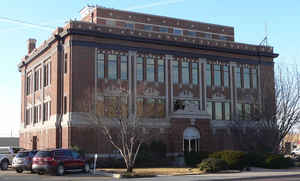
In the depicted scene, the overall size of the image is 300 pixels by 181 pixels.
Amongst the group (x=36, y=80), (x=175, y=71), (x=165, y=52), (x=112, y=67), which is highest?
(x=165, y=52)

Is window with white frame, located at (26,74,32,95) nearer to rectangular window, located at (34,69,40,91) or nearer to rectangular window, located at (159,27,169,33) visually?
rectangular window, located at (34,69,40,91)

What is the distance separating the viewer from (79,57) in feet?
143

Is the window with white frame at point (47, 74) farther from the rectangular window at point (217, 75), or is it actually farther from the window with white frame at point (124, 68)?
the rectangular window at point (217, 75)

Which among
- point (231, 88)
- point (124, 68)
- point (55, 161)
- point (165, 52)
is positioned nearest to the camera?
point (55, 161)

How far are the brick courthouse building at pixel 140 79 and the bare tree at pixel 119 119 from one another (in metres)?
0.93

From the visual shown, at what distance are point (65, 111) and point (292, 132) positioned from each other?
24300mm

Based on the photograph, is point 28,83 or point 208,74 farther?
point 28,83

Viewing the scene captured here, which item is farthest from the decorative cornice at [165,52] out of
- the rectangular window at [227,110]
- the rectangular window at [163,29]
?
the rectangular window at [163,29]

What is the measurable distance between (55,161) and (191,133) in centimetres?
2055

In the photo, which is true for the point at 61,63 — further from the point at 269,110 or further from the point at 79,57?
the point at 269,110

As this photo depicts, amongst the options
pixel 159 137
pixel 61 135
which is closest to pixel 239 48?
pixel 159 137

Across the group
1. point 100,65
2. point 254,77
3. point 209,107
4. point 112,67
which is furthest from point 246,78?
point 100,65

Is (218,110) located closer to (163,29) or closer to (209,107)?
(209,107)

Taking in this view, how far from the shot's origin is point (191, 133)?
156 ft
